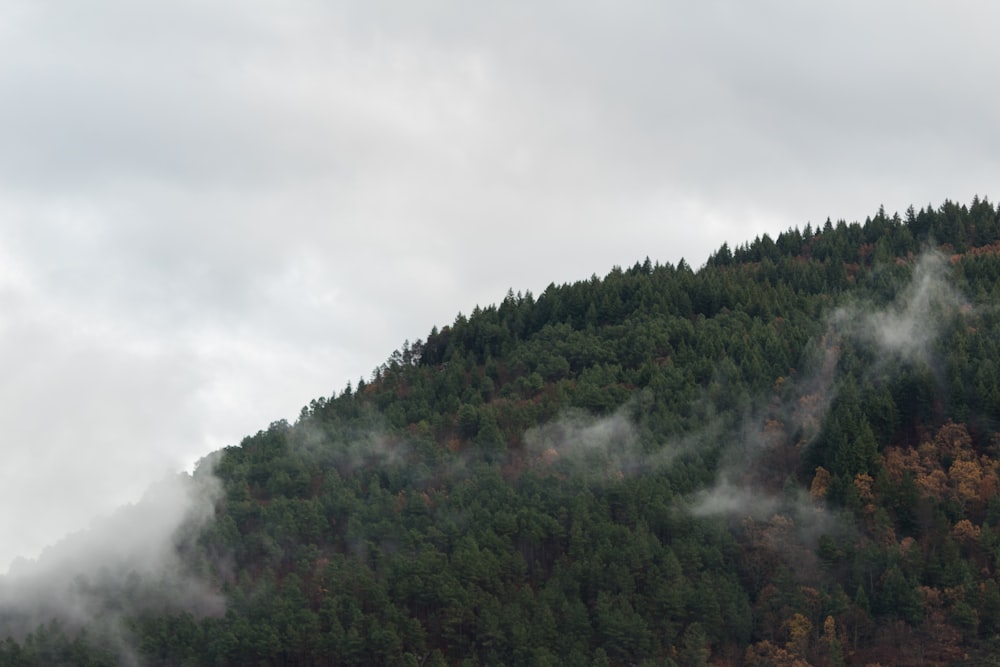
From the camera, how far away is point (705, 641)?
517ft

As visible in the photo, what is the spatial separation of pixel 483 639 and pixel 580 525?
18.5 meters

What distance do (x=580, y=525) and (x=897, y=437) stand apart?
1542 inches

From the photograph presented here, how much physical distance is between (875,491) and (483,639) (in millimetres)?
45616

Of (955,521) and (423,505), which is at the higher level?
(423,505)

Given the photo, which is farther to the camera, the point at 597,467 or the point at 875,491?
the point at 597,467

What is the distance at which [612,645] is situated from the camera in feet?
516

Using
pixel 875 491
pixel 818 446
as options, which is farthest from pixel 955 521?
pixel 818 446

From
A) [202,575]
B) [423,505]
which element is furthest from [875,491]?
[202,575]

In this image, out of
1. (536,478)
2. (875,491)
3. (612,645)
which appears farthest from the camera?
(536,478)

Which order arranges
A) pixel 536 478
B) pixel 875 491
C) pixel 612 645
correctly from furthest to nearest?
1. pixel 536 478
2. pixel 875 491
3. pixel 612 645

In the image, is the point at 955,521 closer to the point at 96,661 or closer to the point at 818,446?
the point at 818,446

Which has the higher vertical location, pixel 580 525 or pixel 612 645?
pixel 580 525

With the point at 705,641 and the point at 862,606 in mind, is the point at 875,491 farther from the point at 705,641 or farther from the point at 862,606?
the point at 705,641

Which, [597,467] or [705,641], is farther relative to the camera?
[597,467]
